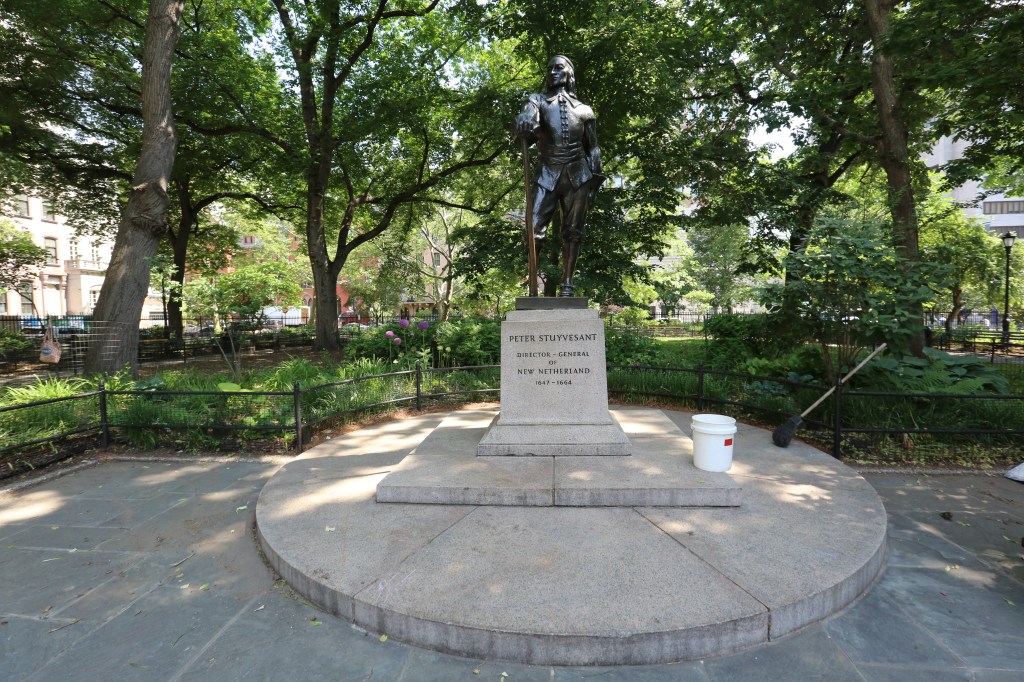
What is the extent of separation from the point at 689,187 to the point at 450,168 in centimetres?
886

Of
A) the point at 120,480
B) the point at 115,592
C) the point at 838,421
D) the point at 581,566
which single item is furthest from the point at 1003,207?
the point at 115,592

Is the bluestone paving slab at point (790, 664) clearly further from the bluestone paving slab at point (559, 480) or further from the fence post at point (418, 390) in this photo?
the fence post at point (418, 390)

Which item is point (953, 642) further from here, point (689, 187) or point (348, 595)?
point (689, 187)

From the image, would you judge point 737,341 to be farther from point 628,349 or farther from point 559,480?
point 559,480

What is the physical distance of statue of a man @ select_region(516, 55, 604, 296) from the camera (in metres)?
6.19

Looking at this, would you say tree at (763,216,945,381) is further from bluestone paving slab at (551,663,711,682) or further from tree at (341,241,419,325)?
tree at (341,241,419,325)

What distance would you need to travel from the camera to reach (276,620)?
3.09 meters

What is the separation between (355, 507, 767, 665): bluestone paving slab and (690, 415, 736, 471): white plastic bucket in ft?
4.27

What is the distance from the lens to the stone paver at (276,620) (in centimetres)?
263

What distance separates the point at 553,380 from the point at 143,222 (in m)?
9.29

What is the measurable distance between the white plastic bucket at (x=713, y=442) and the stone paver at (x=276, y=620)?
1.44 meters

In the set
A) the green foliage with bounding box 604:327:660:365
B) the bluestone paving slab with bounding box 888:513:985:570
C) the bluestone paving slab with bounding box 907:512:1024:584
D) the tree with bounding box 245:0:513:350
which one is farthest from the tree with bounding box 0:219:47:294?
the bluestone paving slab with bounding box 907:512:1024:584

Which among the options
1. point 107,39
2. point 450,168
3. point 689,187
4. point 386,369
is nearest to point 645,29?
point 689,187

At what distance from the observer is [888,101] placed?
10.0 metres
